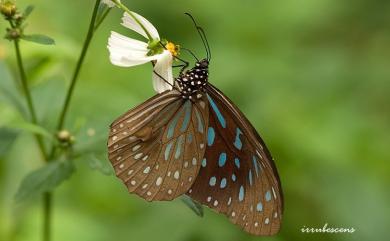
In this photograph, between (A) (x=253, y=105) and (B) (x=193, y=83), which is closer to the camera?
(B) (x=193, y=83)

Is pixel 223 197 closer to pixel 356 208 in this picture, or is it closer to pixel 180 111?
pixel 180 111

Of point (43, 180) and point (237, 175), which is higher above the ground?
point (237, 175)

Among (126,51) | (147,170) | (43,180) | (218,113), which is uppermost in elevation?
(126,51)

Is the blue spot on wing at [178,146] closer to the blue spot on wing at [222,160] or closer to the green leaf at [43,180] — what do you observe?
the blue spot on wing at [222,160]

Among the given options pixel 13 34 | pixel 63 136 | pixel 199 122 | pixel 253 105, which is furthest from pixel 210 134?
pixel 253 105

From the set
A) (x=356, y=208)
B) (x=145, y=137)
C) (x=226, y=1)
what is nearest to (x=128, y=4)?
(x=226, y=1)

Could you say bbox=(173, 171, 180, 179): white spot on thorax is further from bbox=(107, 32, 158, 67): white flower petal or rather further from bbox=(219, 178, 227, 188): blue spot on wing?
bbox=(107, 32, 158, 67): white flower petal

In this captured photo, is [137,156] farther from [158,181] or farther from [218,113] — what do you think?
[218,113]
